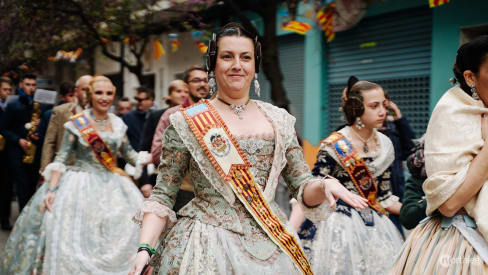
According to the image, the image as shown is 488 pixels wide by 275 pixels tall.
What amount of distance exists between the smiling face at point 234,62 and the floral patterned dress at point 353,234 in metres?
1.75

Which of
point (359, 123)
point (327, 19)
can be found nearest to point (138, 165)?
point (359, 123)

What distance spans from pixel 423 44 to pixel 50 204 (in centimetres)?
622

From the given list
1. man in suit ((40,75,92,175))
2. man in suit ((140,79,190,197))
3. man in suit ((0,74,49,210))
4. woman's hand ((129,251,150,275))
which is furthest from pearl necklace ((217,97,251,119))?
man in suit ((0,74,49,210))

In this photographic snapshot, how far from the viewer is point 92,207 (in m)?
5.25

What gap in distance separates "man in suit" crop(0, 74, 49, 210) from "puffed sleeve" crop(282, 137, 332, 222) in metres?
6.17

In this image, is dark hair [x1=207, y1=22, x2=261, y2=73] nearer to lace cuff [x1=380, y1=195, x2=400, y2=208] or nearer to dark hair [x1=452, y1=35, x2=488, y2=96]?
dark hair [x1=452, y1=35, x2=488, y2=96]

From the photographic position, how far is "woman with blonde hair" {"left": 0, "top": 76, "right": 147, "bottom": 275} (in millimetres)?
4922

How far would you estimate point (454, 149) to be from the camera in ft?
7.61

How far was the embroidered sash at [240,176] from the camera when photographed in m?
2.45

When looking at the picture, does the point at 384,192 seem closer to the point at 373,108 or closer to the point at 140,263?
the point at 373,108

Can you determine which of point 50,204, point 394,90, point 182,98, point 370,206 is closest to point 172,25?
point 394,90

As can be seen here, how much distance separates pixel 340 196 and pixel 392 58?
7633 millimetres

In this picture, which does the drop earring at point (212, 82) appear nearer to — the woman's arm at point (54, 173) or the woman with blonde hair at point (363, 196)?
the woman with blonde hair at point (363, 196)

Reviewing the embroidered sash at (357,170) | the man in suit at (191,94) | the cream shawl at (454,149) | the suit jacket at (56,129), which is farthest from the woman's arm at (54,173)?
the cream shawl at (454,149)
